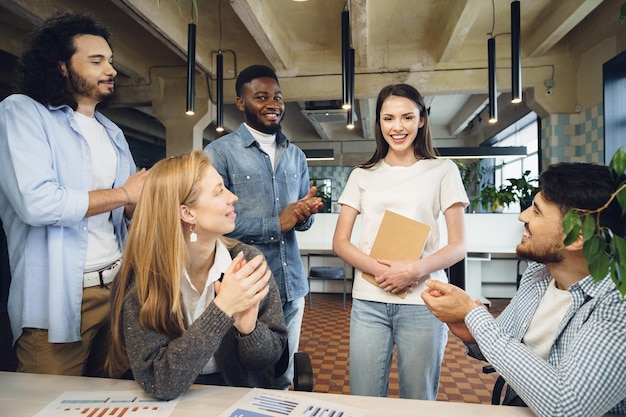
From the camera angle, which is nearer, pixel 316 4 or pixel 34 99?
pixel 34 99

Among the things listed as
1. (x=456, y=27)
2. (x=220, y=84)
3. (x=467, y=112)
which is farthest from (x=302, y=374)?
(x=467, y=112)

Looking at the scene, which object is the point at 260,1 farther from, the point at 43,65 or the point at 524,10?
Answer: the point at 43,65

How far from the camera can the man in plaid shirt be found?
872mm

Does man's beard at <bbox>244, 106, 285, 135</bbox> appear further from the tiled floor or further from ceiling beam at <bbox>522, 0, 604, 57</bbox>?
ceiling beam at <bbox>522, 0, 604, 57</bbox>

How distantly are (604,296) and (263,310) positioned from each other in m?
0.96

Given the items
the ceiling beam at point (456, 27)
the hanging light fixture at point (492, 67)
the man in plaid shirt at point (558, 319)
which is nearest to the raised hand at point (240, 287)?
the man in plaid shirt at point (558, 319)

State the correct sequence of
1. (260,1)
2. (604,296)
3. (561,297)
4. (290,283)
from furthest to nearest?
(260,1), (290,283), (561,297), (604,296)

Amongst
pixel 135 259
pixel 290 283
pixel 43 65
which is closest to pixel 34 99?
pixel 43 65

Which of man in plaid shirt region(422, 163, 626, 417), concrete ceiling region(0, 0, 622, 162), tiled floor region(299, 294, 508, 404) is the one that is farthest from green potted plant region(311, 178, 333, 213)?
man in plaid shirt region(422, 163, 626, 417)

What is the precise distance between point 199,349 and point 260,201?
91 cm

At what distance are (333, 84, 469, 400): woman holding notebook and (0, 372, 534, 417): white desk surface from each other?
0.47 metres

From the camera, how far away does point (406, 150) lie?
1.65 m

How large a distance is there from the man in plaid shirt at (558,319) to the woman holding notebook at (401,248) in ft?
0.71

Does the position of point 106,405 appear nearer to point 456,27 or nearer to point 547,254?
point 547,254
